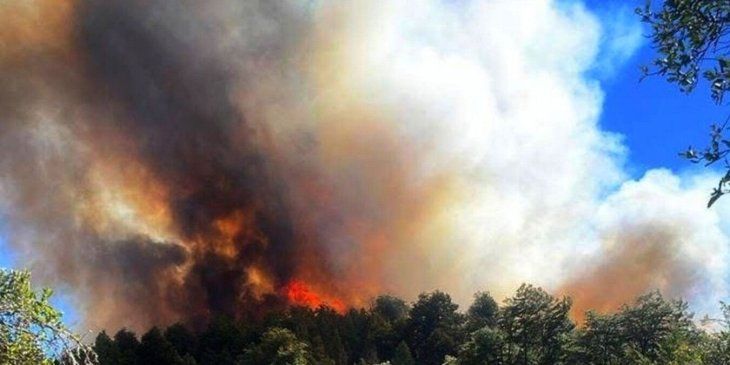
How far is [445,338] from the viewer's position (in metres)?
142

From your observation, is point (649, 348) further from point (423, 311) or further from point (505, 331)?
point (423, 311)

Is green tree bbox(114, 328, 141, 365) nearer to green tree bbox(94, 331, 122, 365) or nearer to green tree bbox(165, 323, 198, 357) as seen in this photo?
green tree bbox(94, 331, 122, 365)

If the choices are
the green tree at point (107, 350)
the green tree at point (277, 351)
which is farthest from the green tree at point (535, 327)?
the green tree at point (107, 350)

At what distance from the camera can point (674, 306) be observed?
254 ft

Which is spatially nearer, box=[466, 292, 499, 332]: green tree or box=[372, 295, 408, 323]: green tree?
box=[466, 292, 499, 332]: green tree

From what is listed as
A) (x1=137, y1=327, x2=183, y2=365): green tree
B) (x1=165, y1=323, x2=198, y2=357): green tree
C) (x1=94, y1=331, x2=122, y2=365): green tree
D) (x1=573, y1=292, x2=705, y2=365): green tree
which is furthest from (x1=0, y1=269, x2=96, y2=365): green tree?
(x1=165, y1=323, x2=198, y2=357): green tree

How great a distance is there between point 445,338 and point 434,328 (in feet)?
32.3

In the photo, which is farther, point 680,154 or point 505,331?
point 505,331

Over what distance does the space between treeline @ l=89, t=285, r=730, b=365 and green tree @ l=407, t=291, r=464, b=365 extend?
25 centimetres

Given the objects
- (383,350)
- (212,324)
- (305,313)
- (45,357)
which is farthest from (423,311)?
(45,357)

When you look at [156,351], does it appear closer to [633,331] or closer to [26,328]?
[633,331]

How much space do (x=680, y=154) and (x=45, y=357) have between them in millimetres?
14209

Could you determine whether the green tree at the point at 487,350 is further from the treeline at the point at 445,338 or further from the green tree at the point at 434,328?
the green tree at the point at 434,328

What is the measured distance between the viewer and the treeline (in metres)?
76.2
